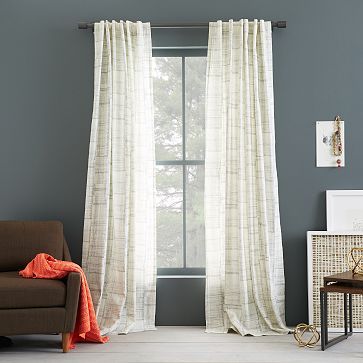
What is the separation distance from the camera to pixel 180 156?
5.16 m

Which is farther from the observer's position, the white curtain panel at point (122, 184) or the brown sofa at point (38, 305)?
the white curtain panel at point (122, 184)

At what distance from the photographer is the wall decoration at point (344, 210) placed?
4.91m

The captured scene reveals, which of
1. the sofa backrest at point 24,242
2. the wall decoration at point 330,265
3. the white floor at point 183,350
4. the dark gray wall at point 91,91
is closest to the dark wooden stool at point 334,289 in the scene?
the white floor at point 183,350

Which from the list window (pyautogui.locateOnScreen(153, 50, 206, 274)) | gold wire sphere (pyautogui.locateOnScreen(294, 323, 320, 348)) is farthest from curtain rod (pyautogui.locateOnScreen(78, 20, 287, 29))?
gold wire sphere (pyautogui.locateOnScreen(294, 323, 320, 348))

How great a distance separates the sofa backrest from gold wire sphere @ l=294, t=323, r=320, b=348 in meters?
1.74

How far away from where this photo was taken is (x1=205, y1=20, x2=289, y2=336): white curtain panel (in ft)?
15.7

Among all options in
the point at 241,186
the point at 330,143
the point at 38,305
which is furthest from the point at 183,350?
the point at 330,143

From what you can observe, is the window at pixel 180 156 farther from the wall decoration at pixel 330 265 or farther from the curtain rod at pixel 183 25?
the wall decoration at pixel 330 265

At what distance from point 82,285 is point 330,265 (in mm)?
1839

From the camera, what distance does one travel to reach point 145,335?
4668 millimetres

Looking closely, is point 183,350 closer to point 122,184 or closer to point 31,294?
point 31,294

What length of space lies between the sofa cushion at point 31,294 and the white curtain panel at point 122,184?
0.69 metres

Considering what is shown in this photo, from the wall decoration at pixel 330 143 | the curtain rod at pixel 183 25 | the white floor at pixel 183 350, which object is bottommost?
the white floor at pixel 183 350

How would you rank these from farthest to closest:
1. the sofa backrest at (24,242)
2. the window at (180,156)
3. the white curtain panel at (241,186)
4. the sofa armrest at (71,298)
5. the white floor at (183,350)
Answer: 1. the window at (180,156)
2. the white curtain panel at (241,186)
3. the sofa backrest at (24,242)
4. the sofa armrest at (71,298)
5. the white floor at (183,350)
